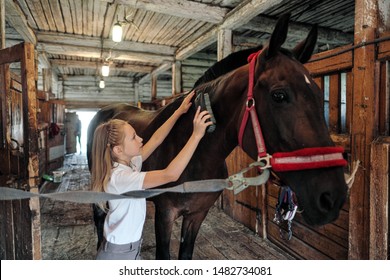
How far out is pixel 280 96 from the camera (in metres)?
0.96

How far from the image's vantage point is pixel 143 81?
10219mm

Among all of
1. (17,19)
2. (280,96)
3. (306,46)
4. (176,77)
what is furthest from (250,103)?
(176,77)

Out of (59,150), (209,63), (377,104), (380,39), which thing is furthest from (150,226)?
(209,63)

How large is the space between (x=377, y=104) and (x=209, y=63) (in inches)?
253

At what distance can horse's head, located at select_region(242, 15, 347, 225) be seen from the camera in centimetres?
85

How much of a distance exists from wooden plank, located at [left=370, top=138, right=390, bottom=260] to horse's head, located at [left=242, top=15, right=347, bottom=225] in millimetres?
917

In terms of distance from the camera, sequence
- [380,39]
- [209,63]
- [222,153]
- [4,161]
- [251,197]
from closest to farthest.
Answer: [222,153]
[380,39]
[4,161]
[251,197]
[209,63]

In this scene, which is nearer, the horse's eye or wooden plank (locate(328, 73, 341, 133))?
the horse's eye

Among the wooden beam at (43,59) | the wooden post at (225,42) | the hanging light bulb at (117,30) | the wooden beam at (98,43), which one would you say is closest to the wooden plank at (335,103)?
the wooden post at (225,42)

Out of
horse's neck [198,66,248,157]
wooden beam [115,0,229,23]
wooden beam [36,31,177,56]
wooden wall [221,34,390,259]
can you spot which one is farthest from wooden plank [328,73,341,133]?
wooden beam [36,31,177,56]

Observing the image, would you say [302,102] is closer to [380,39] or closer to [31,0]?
[380,39]

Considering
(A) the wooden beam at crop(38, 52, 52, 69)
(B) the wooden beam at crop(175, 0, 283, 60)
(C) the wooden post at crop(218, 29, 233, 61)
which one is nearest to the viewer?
(B) the wooden beam at crop(175, 0, 283, 60)

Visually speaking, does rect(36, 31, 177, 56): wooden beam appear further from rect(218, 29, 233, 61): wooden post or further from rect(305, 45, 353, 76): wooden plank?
rect(305, 45, 353, 76): wooden plank

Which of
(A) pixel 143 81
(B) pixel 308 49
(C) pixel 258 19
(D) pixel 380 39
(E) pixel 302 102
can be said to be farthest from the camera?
(A) pixel 143 81
